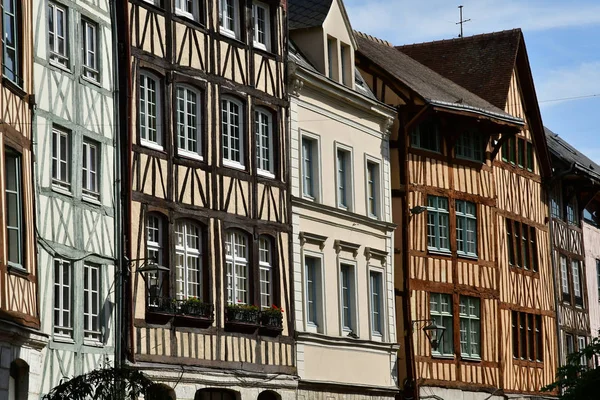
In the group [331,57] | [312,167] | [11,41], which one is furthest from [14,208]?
[331,57]

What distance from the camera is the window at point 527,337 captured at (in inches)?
1561

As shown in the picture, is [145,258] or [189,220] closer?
[145,258]

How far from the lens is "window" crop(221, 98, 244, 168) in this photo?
29.1m

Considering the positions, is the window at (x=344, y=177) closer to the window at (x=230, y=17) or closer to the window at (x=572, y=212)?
the window at (x=230, y=17)

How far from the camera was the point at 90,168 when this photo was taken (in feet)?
81.9

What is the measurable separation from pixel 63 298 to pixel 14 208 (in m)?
2.70

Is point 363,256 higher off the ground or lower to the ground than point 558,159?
lower

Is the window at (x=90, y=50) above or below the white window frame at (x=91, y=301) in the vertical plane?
above

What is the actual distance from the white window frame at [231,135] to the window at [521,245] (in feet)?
41.4

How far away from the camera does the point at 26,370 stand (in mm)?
21797

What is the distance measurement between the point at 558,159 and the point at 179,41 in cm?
1932

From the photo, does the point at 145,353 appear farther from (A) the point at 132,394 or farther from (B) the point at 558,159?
(B) the point at 558,159

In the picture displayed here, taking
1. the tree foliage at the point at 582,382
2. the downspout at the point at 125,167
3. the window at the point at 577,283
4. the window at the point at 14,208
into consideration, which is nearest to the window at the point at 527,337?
the window at the point at 577,283

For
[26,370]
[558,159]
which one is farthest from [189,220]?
[558,159]
